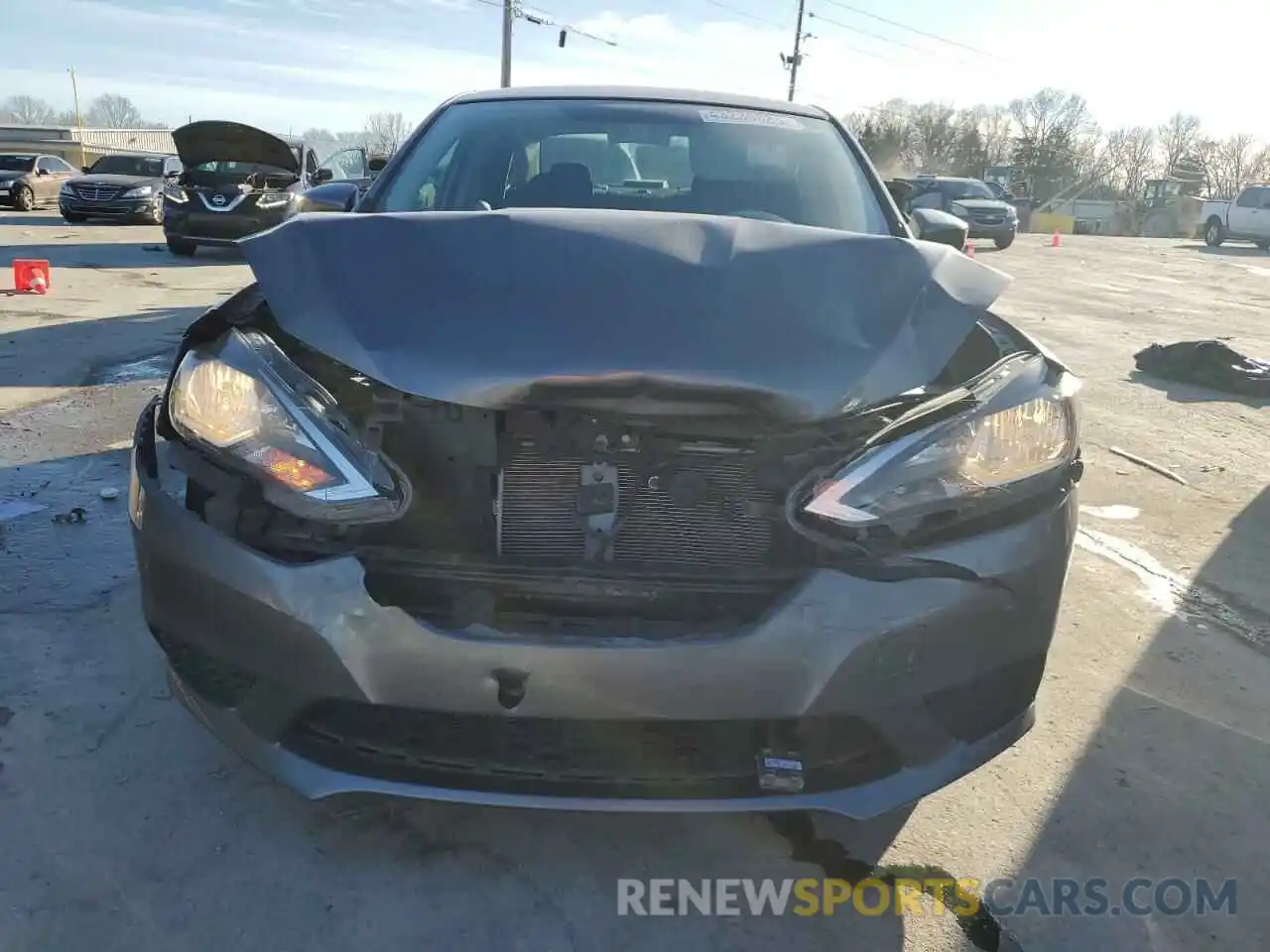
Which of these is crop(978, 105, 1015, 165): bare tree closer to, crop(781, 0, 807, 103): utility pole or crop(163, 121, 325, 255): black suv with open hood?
crop(781, 0, 807, 103): utility pole

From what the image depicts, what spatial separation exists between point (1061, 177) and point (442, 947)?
7159 centimetres

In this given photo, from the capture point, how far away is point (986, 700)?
5.60ft

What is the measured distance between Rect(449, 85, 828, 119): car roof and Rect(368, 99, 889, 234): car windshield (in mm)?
44

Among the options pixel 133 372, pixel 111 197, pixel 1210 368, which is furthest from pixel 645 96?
pixel 111 197

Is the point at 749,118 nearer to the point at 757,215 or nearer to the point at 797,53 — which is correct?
the point at 757,215

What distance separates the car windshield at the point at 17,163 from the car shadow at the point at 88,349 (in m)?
16.2

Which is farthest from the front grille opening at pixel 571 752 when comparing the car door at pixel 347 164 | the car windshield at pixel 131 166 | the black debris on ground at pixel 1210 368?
the car windshield at pixel 131 166

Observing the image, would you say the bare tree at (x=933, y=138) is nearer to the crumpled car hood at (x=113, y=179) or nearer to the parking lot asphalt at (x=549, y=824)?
the crumpled car hood at (x=113, y=179)

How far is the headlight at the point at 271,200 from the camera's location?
11828 millimetres

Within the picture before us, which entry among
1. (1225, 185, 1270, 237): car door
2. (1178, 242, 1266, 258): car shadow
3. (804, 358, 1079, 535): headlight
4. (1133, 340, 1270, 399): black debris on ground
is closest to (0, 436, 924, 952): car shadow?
(804, 358, 1079, 535): headlight

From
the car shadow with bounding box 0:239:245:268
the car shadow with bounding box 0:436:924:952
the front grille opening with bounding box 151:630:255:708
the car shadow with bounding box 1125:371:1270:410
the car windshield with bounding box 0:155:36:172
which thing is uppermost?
the front grille opening with bounding box 151:630:255:708

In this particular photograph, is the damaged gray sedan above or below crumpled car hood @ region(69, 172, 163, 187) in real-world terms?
above

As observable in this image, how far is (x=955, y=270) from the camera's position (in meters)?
2.04

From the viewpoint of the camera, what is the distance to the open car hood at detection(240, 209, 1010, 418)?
1601 millimetres
